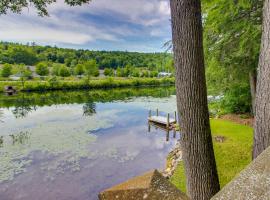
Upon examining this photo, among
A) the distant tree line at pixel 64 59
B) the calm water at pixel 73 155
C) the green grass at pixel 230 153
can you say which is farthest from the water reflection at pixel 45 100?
the distant tree line at pixel 64 59

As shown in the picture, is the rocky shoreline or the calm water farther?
the calm water

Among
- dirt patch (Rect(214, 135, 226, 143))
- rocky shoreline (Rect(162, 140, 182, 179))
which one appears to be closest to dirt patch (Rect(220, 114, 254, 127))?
dirt patch (Rect(214, 135, 226, 143))

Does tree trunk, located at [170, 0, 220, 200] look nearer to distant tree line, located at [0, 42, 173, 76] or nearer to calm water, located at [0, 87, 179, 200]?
calm water, located at [0, 87, 179, 200]

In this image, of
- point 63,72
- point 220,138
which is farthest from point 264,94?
point 63,72

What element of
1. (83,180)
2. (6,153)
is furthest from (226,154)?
(6,153)

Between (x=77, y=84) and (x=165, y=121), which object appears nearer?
(x=165, y=121)

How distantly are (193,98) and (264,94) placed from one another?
2.56ft

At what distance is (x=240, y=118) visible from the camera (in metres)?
13.7

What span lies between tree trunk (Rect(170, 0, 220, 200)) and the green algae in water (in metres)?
8.19

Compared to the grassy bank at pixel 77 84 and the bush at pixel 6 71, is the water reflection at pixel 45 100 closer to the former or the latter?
the grassy bank at pixel 77 84

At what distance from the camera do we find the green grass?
6.51 metres

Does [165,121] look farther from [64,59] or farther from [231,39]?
[64,59]

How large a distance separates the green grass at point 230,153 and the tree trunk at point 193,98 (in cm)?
345

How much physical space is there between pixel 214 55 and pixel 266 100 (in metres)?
6.75
